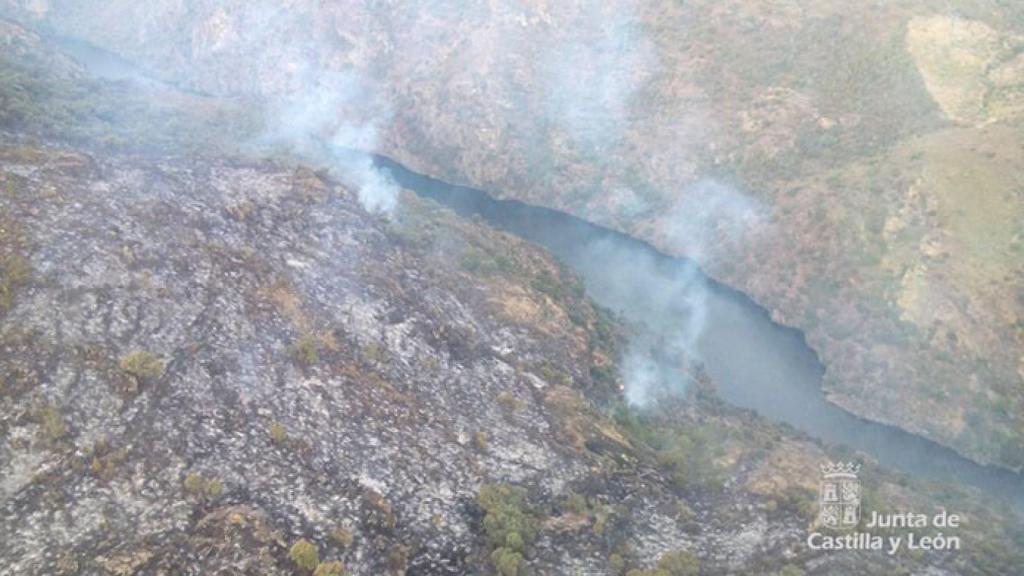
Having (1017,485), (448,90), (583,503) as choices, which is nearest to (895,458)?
(1017,485)

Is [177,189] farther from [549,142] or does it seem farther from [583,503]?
[549,142]

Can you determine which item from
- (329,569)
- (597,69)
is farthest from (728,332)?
(329,569)

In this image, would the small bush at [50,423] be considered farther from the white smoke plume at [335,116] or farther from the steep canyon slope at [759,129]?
the white smoke plume at [335,116]

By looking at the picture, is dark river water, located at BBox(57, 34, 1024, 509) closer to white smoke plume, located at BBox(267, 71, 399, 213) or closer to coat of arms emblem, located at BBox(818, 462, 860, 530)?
white smoke plume, located at BBox(267, 71, 399, 213)

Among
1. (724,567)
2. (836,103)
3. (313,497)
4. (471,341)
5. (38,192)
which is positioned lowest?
(313,497)

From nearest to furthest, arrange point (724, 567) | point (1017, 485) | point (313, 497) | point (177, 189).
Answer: point (313, 497) → point (724, 567) → point (177, 189) → point (1017, 485)

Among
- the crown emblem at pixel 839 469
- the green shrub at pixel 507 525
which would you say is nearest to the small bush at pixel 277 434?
the green shrub at pixel 507 525
